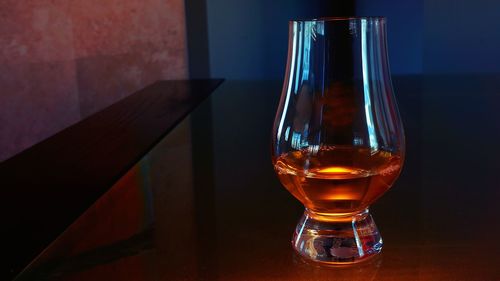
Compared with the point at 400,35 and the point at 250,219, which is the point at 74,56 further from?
the point at 250,219

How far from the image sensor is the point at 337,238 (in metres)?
0.47

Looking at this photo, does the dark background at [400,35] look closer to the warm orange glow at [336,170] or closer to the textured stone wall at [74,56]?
the textured stone wall at [74,56]

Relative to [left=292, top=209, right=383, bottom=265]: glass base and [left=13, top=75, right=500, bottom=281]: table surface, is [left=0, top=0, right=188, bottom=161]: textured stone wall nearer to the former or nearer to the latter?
[left=13, top=75, right=500, bottom=281]: table surface

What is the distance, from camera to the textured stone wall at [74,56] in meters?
2.96

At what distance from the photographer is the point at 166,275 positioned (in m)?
0.46

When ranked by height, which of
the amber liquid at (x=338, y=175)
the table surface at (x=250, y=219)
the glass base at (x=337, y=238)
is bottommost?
the table surface at (x=250, y=219)

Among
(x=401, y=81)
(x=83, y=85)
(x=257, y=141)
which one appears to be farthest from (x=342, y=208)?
(x=83, y=85)

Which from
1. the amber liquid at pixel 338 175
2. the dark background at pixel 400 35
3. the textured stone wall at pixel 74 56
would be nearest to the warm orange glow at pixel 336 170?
the amber liquid at pixel 338 175

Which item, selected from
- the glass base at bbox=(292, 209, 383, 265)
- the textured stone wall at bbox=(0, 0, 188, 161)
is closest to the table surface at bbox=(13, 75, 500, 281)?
the glass base at bbox=(292, 209, 383, 265)

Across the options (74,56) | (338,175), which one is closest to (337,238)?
(338,175)

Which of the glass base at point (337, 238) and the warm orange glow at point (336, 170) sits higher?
the warm orange glow at point (336, 170)

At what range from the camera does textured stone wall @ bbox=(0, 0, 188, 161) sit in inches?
116

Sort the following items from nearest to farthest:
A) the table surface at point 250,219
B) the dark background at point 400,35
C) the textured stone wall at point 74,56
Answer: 1. the table surface at point 250,219
2. the textured stone wall at point 74,56
3. the dark background at point 400,35

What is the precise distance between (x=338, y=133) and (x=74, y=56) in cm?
294
